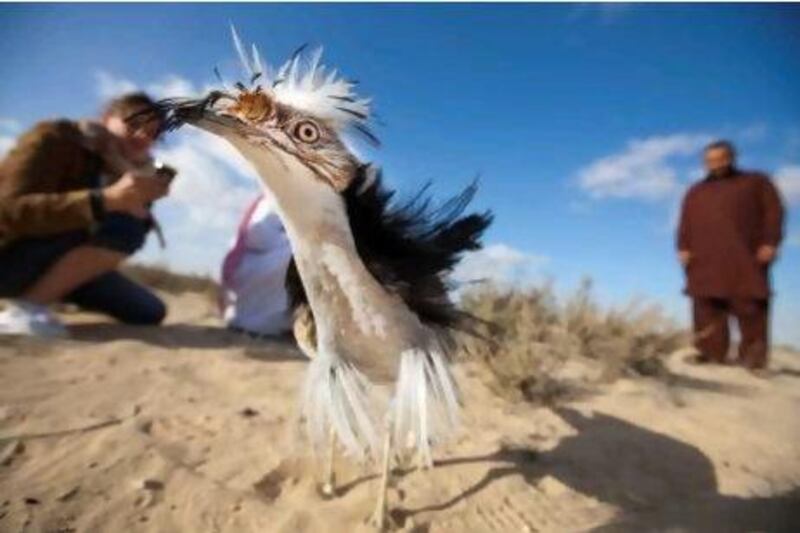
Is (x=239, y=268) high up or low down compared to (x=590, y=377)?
up

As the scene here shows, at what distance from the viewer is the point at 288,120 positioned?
198 centimetres

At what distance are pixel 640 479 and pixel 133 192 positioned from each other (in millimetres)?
3347

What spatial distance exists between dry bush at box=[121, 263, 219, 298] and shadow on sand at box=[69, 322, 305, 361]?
143 inches

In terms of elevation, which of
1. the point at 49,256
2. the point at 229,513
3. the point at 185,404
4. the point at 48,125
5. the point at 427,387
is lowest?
the point at 229,513

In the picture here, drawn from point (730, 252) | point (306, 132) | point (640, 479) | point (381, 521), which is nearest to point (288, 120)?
point (306, 132)

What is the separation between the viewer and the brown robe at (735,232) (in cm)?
585

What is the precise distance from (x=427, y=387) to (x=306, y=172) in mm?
800

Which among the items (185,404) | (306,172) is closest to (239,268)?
(185,404)

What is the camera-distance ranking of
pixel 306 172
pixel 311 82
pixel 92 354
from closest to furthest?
pixel 306 172
pixel 311 82
pixel 92 354

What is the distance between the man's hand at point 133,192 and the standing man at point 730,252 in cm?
477

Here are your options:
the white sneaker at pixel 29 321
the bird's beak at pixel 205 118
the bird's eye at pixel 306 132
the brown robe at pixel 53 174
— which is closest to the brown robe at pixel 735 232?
the brown robe at pixel 53 174

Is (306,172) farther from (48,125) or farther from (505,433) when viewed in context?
(48,125)

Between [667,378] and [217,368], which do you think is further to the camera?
[667,378]

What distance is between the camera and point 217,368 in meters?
4.15
